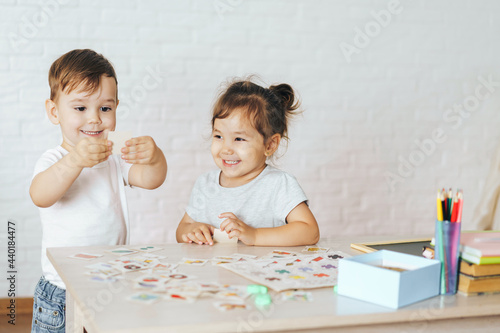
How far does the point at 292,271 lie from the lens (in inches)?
55.0

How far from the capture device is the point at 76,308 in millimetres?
1403

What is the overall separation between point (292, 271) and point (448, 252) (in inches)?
13.9

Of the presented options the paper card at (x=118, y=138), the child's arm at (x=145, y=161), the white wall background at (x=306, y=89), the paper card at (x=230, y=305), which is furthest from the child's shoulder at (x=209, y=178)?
the white wall background at (x=306, y=89)

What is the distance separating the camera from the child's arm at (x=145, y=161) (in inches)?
75.3

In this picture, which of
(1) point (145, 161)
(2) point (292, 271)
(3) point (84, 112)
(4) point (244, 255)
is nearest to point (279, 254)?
(4) point (244, 255)

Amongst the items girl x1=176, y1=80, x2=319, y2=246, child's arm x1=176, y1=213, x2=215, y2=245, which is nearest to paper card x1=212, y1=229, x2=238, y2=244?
child's arm x1=176, y1=213, x2=215, y2=245

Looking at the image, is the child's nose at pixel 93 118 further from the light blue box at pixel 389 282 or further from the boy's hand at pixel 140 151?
the light blue box at pixel 389 282

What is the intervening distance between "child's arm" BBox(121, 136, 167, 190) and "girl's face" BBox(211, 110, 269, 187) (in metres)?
0.19

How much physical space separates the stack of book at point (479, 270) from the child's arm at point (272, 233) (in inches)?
24.1

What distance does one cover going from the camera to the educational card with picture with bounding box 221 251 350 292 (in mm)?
1278

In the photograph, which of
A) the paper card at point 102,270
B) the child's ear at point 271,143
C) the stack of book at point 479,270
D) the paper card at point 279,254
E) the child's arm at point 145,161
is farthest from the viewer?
the child's ear at point 271,143

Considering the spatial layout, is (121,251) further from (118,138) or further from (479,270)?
(479,270)

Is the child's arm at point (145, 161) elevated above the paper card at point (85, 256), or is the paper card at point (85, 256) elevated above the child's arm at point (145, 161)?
the child's arm at point (145, 161)

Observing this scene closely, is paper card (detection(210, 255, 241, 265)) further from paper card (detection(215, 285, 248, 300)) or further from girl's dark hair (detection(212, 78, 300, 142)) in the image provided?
girl's dark hair (detection(212, 78, 300, 142))
